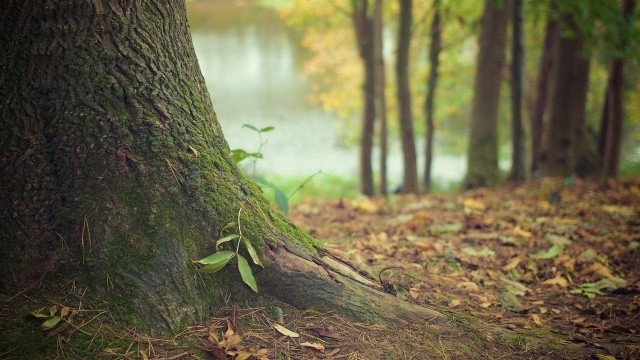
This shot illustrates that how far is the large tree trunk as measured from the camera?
6.77ft

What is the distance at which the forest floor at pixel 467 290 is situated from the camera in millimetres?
2180

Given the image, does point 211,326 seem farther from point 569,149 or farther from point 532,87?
point 532,87

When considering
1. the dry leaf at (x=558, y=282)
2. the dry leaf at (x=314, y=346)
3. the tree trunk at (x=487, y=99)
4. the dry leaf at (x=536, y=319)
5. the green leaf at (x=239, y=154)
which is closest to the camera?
the dry leaf at (x=314, y=346)

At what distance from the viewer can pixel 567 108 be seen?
28.2 ft

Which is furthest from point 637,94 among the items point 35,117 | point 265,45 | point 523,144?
point 35,117

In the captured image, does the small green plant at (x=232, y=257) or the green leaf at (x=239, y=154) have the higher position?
the green leaf at (x=239, y=154)

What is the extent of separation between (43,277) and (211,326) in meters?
0.66

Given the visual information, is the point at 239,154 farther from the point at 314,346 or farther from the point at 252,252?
the point at 314,346

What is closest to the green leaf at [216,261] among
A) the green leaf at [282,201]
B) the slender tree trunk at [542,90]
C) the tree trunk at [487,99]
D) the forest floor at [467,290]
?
the forest floor at [467,290]

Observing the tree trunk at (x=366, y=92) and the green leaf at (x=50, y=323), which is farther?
the tree trunk at (x=366, y=92)

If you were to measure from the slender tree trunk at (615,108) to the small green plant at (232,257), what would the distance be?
8.45m

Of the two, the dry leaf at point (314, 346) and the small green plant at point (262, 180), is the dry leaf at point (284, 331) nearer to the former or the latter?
the dry leaf at point (314, 346)

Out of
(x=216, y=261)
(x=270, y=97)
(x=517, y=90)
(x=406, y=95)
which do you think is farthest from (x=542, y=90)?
(x=270, y=97)

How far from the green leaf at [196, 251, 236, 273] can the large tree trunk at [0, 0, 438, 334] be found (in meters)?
0.06
